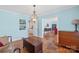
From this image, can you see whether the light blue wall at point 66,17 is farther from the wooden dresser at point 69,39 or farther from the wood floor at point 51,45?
the wood floor at point 51,45

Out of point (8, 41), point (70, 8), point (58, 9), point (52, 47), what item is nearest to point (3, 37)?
point (8, 41)

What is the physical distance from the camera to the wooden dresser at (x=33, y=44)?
2.07 m

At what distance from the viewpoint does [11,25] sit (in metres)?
2.08

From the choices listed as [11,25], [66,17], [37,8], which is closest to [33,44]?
[11,25]

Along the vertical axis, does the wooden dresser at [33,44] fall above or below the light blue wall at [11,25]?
below

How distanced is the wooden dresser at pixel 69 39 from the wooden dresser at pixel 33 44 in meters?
0.41

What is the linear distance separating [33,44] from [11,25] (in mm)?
534

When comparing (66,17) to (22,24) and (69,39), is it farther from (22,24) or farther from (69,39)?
(22,24)

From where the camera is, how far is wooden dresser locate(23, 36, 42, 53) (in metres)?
2.07

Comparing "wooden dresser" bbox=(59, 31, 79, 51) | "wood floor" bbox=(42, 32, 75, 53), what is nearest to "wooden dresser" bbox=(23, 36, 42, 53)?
"wood floor" bbox=(42, 32, 75, 53)

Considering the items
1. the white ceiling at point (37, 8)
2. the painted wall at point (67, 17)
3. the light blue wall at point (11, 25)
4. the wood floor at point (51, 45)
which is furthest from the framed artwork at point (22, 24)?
the painted wall at point (67, 17)

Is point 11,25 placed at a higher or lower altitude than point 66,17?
lower

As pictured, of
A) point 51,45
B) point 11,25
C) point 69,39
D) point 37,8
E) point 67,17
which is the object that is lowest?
point 51,45

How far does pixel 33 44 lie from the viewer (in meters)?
2.10
